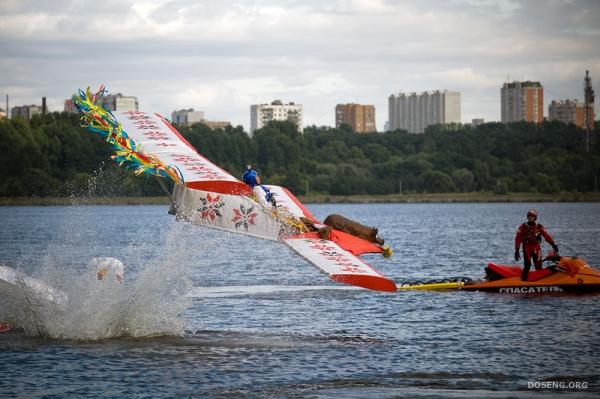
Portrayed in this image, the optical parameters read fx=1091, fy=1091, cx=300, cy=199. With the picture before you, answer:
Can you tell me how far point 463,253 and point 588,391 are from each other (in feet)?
121

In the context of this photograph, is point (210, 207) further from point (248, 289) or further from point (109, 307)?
point (248, 289)

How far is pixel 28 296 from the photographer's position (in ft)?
80.2

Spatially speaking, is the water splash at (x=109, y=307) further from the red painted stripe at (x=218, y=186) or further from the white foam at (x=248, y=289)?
the white foam at (x=248, y=289)

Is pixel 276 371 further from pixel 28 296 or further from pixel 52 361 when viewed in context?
pixel 28 296

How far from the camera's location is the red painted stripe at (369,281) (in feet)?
66.0

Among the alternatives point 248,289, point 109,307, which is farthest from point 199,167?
point 248,289

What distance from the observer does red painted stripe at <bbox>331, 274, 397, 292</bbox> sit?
66.0ft

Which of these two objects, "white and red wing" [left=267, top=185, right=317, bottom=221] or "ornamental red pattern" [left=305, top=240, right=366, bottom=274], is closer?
"ornamental red pattern" [left=305, top=240, right=366, bottom=274]

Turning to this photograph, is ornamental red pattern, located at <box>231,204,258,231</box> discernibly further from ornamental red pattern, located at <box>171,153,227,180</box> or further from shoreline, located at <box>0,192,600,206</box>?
shoreline, located at <box>0,192,600,206</box>

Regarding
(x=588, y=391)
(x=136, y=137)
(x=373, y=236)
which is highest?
(x=136, y=137)

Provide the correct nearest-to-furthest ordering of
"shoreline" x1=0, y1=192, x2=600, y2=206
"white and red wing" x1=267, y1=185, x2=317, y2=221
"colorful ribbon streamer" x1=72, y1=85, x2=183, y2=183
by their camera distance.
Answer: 1. "colorful ribbon streamer" x1=72, y1=85, x2=183, y2=183
2. "white and red wing" x1=267, y1=185, x2=317, y2=221
3. "shoreline" x1=0, y1=192, x2=600, y2=206

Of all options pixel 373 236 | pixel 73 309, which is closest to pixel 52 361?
pixel 73 309

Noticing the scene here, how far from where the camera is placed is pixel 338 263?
69.2 ft

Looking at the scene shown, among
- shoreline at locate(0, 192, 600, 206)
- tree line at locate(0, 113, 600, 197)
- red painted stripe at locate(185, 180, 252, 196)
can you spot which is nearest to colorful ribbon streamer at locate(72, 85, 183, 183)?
red painted stripe at locate(185, 180, 252, 196)
